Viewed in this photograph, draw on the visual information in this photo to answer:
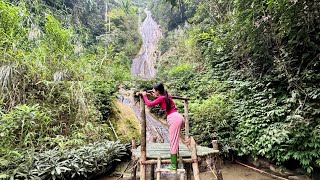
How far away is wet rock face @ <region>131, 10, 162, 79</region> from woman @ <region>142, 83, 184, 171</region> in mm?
13288

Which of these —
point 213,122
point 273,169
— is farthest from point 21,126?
point 273,169

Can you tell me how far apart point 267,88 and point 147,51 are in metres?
16.3

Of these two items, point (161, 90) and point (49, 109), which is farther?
point (49, 109)

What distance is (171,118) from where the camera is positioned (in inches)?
113

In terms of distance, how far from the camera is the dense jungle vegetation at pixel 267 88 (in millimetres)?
4508

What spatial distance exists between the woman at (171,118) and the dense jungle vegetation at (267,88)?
9.69 feet

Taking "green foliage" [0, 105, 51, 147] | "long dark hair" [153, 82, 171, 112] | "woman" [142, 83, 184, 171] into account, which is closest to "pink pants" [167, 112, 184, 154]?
"woman" [142, 83, 184, 171]

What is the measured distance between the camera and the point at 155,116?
Answer: 8.98 m

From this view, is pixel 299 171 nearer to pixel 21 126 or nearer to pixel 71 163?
pixel 71 163

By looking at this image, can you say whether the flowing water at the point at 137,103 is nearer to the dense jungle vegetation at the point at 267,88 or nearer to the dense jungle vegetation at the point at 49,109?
the dense jungle vegetation at the point at 267,88

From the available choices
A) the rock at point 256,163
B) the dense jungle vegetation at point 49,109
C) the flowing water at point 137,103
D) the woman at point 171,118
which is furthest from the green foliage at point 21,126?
the rock at point 256,163

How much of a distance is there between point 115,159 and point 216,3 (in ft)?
25.8

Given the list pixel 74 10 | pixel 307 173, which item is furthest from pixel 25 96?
pixel 74 10

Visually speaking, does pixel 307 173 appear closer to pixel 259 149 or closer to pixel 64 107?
pixel 259 149
